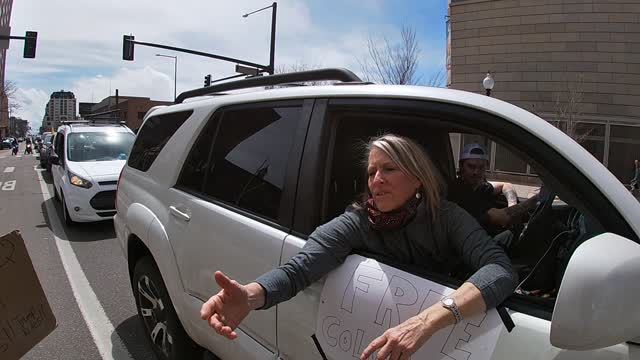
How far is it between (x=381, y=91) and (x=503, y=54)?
22.7m

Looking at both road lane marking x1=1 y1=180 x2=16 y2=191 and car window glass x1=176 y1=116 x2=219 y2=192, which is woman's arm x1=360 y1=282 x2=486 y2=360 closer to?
car window glass x1=176 y1=116 x2=219 y2=192

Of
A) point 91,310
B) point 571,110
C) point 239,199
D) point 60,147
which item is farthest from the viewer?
point 571,110

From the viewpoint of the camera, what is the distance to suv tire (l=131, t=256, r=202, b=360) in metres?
2.88

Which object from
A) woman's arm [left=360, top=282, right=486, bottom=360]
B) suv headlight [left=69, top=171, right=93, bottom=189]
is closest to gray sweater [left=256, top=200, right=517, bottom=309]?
woman's arm [left=360, top=282, right=486, bottom=360]

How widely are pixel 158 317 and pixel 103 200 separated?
5.49 m

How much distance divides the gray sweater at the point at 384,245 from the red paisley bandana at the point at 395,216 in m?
0.02

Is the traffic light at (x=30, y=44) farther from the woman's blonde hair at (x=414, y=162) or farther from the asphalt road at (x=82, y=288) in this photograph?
the woman's blonde hair at (x=414, y=162)

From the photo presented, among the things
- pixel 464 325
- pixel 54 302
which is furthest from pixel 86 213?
pixel 464 325

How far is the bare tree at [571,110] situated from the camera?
1977cm

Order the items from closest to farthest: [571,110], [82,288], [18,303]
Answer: [18,303] < [82,288] < [571,110]

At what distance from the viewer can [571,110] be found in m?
19.8

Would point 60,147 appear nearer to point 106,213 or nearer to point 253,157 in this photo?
point 106,213

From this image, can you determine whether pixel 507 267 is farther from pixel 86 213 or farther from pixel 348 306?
pixel 86 213

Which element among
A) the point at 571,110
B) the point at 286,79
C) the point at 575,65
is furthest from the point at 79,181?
the point at 575,65
